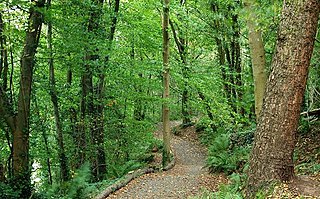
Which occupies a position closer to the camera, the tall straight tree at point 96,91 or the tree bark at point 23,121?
the tree bark at point 23,121

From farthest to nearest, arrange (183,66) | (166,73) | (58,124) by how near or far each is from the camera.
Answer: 1. (183,66)
2. (58,124)
3. (166,73)

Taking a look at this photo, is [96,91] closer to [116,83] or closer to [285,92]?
[116,83]

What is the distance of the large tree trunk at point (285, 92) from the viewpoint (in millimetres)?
4977

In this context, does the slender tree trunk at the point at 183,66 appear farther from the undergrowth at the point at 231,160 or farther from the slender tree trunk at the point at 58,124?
the slender tree trunk at the point at 58,124

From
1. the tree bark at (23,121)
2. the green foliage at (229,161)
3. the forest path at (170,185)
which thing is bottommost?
the forest path at (170,185)

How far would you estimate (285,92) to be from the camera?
5.07 meters

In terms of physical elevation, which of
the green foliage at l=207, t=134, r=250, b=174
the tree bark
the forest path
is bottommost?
the forest path

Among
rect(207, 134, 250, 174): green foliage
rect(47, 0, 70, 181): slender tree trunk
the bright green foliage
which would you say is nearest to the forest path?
rect(207, 134, 250, 174): green foliage

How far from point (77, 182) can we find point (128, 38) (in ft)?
26.0

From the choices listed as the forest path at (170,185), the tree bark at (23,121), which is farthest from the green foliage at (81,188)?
the tree bark at (23,121)

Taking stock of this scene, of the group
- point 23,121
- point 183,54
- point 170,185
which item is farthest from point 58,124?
point 183,54

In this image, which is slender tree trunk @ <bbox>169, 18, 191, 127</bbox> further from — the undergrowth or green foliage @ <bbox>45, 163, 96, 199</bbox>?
green foliage @ <bbox>45, 163, 96, 199</bbox>

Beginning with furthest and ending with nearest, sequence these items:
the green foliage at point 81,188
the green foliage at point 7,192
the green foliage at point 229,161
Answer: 1. the green foliage at point 229,161
2. the green foliage at point 7,192
3. the green foliage at point 81,188

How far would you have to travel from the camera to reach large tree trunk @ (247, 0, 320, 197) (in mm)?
4977
